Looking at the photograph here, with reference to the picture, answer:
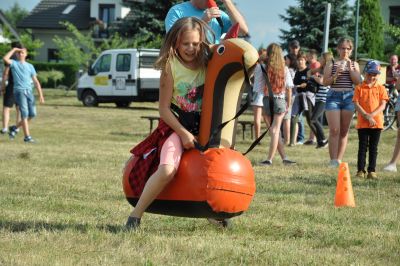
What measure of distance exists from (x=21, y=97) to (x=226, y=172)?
39.0ft

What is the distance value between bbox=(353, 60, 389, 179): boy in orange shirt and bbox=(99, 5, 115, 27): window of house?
2252 inches

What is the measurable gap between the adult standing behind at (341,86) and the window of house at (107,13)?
5679 cm

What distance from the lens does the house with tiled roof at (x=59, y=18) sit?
69.3 m

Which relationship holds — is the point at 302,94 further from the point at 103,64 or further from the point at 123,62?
the point at 103,64

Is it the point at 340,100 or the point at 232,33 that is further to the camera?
the point at 340,100

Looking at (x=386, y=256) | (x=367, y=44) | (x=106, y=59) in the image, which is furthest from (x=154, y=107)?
(x=386, y=256)

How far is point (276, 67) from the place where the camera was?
43.0 ft

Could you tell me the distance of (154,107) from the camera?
113ft

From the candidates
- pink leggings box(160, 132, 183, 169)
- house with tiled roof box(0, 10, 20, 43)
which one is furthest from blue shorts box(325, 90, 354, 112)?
house with tiled roof box(0, 10, 20, 43)

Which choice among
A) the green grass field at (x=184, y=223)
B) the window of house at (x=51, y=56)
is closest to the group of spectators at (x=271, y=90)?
the green grass field at (x=184, y=223)

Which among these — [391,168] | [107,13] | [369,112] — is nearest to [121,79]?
[391,168]

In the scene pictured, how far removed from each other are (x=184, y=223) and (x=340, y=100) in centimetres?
565

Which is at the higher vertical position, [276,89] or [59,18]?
[59,18]

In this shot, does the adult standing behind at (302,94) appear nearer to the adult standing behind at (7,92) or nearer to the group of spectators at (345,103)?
the group of spectators at (345,103)
